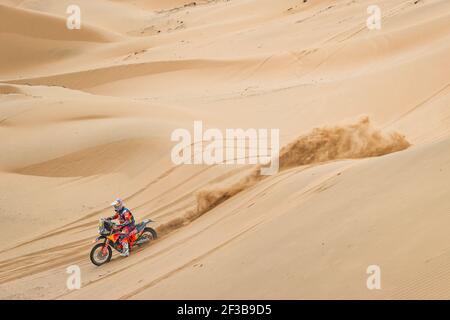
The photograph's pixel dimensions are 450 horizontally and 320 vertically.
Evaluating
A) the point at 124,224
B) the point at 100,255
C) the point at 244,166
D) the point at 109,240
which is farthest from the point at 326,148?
the point at 100,255

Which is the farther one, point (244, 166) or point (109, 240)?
point (244, 166)

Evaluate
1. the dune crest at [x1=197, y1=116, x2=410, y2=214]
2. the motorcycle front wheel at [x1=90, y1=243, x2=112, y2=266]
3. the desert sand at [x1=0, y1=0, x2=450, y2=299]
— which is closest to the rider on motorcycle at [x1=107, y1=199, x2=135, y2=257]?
the motorcycle front wheel at [x1=90, y1=243, x2=112, y2=266]

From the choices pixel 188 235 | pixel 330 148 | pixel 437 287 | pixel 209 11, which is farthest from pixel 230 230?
pixel 209 11

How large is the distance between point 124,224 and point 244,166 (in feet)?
8.03

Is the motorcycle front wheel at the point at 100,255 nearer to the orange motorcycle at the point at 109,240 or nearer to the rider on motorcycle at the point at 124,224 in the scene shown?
the orange motorcycle at the point at 109,240

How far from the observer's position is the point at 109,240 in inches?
307

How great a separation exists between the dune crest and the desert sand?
2 cm

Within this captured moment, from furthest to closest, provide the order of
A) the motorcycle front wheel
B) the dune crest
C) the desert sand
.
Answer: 1. the dune crest
2. the motorcycle front wheel
3. the desert sand

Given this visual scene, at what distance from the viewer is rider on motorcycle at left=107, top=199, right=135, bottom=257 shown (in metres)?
7.77

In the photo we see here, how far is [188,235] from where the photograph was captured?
718 cm

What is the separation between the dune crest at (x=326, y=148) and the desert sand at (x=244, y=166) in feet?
0.07

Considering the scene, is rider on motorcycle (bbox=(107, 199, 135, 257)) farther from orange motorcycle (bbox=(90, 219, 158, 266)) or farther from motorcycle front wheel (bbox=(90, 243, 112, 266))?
motorcycle front wheel (bbox=(90, 243, 112, 266))

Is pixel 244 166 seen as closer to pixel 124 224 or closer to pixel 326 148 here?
pixel 326 148
